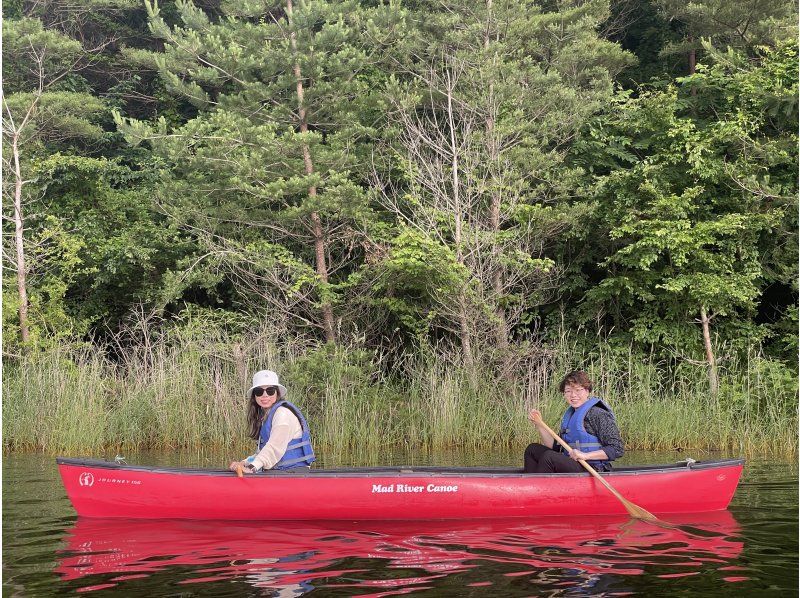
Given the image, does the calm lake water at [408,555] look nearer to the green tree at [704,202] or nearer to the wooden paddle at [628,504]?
the wooden paddle at [628,504]

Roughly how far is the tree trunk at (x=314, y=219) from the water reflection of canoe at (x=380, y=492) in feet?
26.8

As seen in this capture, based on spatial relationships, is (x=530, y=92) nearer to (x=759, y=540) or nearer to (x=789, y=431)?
(x=789, y=431)

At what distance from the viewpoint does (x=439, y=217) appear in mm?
15562

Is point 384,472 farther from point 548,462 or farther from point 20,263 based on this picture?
point 20,263

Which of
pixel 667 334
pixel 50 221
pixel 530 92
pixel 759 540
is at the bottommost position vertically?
pixel 759 540

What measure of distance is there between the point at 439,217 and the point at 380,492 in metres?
7.78

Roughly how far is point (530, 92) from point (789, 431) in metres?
7.32

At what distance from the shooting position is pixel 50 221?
18703 millimetres

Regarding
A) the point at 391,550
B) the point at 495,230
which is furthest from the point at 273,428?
the point at 495,230

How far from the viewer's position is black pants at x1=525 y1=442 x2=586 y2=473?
27.9 ft

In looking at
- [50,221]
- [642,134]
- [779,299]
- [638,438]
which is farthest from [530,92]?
[50,221]

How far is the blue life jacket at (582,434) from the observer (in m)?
8.44

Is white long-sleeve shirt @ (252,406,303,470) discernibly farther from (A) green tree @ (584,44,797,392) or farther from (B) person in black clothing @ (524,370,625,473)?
(A) green tree @ (584,44,797,392)

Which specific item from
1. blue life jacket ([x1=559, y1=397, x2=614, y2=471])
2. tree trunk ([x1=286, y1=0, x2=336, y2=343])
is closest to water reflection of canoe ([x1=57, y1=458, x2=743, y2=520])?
blue life jacket ([x1=559, y1=397, x2=614, y2=471])
